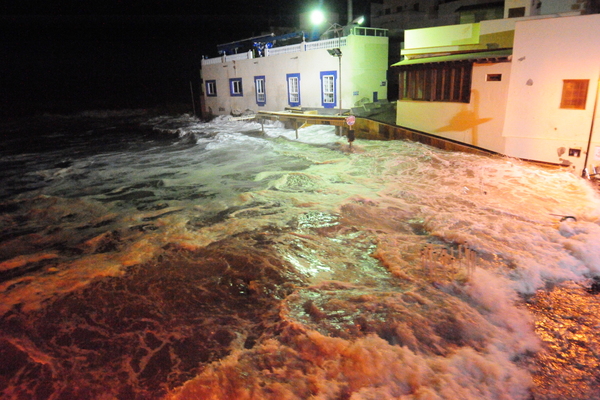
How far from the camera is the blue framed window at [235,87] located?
1079 inches

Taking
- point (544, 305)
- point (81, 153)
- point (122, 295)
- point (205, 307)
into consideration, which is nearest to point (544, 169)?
point (544, 305)

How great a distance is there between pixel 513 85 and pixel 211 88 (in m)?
24.2

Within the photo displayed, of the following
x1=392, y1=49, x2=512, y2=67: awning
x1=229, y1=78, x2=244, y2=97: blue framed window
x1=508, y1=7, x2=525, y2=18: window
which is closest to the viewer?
x1=392, y1=49, x2=512, y2=67: awning

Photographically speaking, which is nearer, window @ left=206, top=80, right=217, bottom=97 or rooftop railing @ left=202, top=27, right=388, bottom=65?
rooftop railing @ left=202, top=27, right=388, bottom=65

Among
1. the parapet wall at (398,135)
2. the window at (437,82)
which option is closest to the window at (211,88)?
the parapet wall at (398,135)

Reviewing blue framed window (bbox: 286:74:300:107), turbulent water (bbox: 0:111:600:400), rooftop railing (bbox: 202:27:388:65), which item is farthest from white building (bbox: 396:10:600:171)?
blue framed window (bbox: 286:74:300:107)

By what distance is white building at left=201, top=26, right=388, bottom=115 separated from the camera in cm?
1897

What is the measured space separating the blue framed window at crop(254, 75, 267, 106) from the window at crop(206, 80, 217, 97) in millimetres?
6204

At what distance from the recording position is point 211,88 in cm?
3105

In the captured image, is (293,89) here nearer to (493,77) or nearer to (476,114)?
(476,114)

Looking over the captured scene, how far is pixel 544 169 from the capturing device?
11.3 metres

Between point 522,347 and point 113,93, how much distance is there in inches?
2191

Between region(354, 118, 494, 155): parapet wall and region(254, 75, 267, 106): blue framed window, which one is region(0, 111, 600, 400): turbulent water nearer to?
region(354, 118, 494, 155): parapet wall

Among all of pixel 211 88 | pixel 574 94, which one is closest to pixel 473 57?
pixel 574 94
